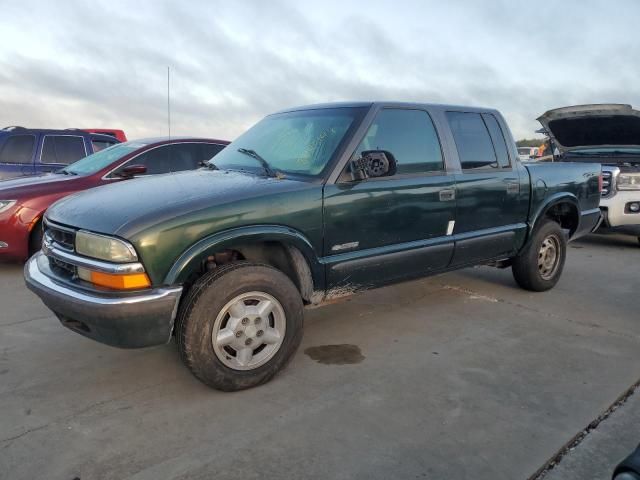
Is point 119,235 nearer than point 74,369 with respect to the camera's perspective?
Yes

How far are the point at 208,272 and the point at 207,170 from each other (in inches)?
50.1

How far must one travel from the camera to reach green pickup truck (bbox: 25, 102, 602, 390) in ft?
9.34

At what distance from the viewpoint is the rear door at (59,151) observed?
838 cm

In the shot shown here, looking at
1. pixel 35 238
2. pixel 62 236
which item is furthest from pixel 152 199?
pixel 35 238

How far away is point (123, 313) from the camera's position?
8.98 feet

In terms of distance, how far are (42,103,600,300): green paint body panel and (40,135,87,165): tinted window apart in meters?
5.64

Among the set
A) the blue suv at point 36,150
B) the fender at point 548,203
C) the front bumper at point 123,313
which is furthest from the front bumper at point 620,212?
the blue suv at point 36,150

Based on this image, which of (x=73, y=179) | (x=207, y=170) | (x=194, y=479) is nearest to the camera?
(x=194, y=479)

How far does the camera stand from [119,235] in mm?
2771

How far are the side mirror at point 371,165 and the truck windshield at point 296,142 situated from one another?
20 cm

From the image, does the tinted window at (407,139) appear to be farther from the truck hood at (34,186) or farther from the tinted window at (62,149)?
the tinted window at (62,149)

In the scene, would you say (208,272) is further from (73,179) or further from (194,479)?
(73,179)

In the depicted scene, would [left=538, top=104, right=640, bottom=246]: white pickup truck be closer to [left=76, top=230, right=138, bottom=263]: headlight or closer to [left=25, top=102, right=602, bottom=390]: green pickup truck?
[left=25, top=102, right=602, bottom=390]: green pickup truck

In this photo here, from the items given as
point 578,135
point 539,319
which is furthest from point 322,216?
point 578,135
